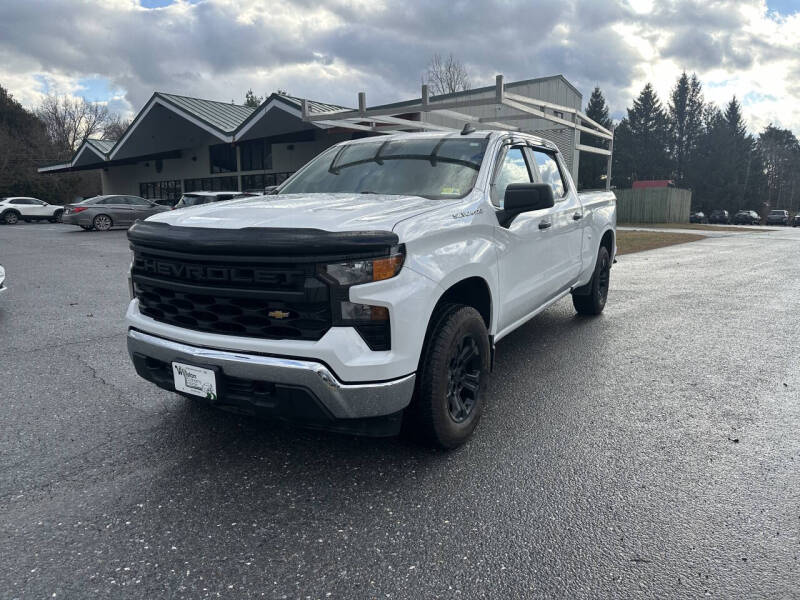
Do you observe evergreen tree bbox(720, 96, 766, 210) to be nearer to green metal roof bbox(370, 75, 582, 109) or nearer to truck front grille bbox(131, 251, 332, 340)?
green metal roof bbox(370, 75, 582, 109)

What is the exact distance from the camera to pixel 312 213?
298 centimetres

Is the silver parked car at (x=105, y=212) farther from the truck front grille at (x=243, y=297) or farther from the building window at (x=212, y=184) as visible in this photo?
the truck front grille at (x=243, y=297)

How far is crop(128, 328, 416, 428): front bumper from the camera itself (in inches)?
103

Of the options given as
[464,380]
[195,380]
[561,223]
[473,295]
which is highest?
[561,223]

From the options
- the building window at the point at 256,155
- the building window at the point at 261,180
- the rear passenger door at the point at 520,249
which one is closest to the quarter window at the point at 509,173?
the rear passenger door at the point at 520,249

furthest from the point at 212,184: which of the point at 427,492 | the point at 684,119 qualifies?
the point at 684,119

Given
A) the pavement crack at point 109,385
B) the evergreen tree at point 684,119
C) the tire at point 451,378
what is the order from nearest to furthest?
the tire at point 451,378, the pavement crack at point 109,385, the evergreen tree at point 684,119

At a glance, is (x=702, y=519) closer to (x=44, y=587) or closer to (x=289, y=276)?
(x=289, y=276)

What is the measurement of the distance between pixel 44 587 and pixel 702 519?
2825 mm

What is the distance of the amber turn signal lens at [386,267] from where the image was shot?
8.71 ft

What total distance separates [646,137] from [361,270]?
75661mm

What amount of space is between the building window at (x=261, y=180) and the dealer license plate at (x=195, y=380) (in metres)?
24.5

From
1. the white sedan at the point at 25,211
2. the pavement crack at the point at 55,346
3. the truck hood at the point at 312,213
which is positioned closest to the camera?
the truck hood at the point at 312,213

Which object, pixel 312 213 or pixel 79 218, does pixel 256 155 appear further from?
pixel 312 213
